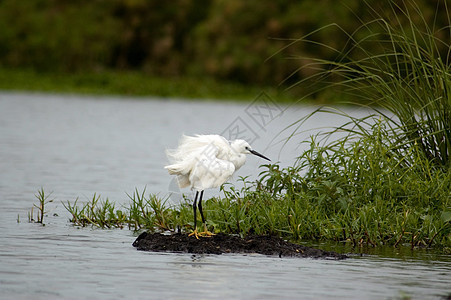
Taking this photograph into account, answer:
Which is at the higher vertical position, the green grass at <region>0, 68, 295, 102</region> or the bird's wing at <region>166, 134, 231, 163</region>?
the green grass at <region>0, 68, 295, 102</region>

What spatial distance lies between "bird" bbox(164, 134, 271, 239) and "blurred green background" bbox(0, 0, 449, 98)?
35821 mm

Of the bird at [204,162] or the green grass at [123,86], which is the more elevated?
the green grass at [123,86]

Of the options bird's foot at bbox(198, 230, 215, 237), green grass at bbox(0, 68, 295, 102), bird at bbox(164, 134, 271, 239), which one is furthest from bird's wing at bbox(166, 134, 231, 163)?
green grass at bbox(0, 68, 295, 102)

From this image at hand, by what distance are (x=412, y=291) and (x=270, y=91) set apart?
125 feet

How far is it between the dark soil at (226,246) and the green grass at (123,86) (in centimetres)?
3362

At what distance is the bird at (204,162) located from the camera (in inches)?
356

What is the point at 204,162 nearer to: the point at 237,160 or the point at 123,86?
the point at 237,160

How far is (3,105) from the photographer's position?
34.8 m

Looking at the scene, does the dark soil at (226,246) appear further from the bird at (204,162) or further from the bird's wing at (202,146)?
the bird's wing at (202,146)

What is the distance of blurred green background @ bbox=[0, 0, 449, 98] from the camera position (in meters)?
47.7

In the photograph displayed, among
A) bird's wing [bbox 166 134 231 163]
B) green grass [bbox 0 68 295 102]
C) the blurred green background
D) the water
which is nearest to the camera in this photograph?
the water

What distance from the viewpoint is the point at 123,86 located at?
44594 millimetres

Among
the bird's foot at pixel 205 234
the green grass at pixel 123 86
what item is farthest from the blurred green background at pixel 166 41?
the bird's foot at pixel 205 234

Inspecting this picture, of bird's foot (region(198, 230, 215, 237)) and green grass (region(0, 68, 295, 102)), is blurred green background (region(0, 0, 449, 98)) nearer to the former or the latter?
green grass (region(0, 68, 295, 102))
